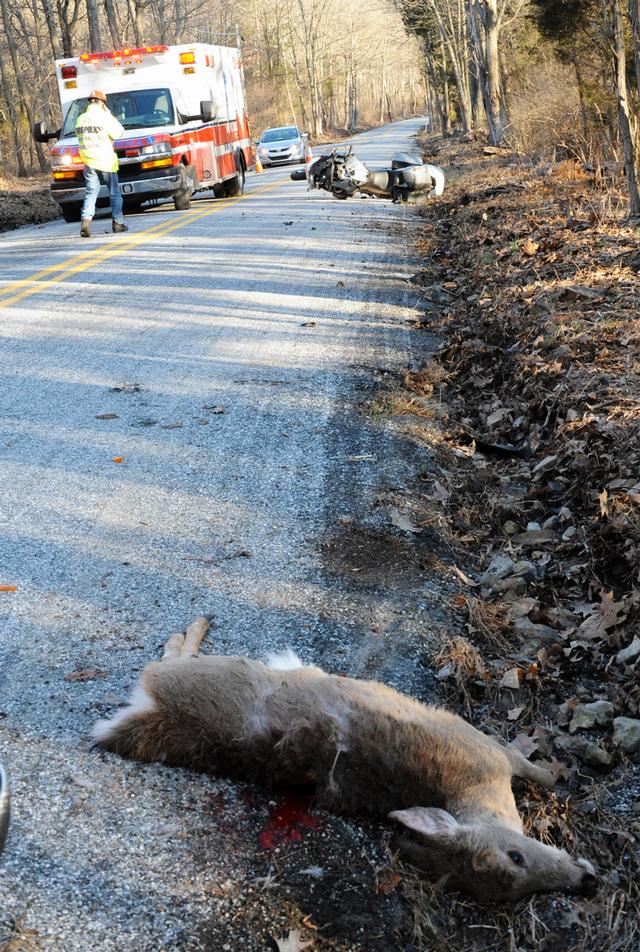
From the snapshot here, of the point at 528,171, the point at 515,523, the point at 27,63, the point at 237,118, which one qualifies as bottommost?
the point at 515,523

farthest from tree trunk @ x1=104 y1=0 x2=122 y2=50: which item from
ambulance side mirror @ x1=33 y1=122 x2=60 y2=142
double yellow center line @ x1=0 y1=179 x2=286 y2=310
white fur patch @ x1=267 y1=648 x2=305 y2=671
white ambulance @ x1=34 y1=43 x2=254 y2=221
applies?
white fur patch @ x1=267 y1=648 x2=305 y2=671

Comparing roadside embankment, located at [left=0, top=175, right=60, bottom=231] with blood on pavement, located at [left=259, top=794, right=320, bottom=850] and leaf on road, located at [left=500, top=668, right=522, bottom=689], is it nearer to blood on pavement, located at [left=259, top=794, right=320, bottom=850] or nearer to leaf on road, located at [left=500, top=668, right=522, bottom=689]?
leaf on road, located at [left=500, top=668, right=522, bottom=689]

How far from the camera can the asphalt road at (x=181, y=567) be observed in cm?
285

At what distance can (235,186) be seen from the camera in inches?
974

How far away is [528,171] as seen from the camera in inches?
762

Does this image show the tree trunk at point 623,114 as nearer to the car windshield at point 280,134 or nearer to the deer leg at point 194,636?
the deer leg at point 194,636

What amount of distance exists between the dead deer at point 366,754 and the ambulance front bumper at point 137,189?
1727cm

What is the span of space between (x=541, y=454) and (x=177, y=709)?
144 inches

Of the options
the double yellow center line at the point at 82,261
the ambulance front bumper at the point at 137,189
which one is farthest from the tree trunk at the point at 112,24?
the double yellow center line at the point at 82,261

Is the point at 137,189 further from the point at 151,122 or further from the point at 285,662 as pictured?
the point at 285,662

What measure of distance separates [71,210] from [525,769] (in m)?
19.2

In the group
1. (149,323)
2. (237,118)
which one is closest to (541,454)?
(149,323)

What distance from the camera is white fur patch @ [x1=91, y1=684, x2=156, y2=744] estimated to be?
11.1 ft

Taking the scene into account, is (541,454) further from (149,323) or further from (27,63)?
(27,63)
